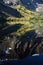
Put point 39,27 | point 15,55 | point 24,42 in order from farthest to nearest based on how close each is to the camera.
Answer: point 39,27
point 24,42
point 15,55

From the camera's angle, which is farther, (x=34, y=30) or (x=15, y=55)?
(x=34, y=30)

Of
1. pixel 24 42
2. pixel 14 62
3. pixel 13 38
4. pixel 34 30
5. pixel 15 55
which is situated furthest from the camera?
pixel 34 30

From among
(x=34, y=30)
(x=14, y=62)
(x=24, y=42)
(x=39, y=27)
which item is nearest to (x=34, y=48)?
(x=24, y=42)

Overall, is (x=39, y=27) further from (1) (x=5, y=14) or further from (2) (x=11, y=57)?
(2) (x=11, y=57)

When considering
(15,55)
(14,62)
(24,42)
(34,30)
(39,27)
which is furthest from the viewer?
(39,27)

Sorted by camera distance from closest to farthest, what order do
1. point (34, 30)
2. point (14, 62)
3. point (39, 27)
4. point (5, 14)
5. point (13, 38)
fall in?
point (14, 62), point (13, 38), point (34, 30), point (39, 27), point (5, 14)

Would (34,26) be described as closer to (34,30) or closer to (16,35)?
(34,30)

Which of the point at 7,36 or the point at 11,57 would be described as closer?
the point at 11,57

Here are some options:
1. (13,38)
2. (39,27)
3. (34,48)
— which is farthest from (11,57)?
(39,27)
